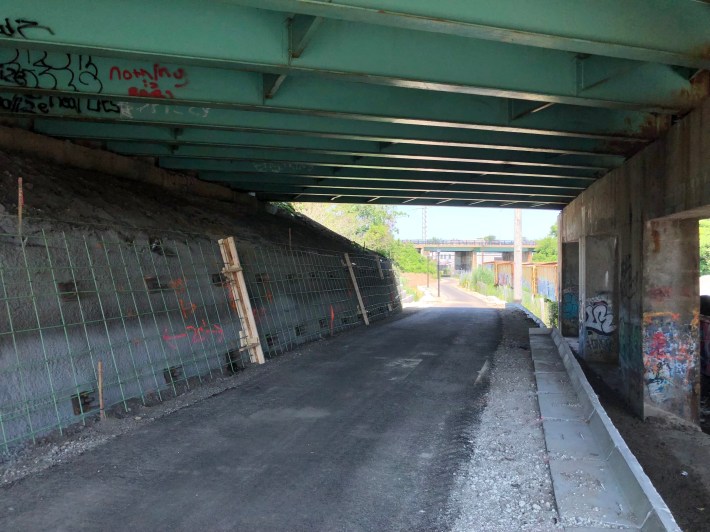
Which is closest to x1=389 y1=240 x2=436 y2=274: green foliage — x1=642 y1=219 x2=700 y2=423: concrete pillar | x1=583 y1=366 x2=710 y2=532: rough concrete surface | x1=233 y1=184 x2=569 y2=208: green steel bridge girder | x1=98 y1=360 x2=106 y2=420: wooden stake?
x1=233 y1=184 x2=569 y2=208: green steel bridge girder

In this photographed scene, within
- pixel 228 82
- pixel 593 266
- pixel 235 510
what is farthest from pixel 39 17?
pixel 593 266

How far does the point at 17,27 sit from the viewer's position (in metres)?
5.30

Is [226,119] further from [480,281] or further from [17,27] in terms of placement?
[480,281]

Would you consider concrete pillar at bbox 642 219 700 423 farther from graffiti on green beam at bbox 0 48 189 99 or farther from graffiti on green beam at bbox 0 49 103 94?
graffiti on green beam at bbox 0 49 103 94

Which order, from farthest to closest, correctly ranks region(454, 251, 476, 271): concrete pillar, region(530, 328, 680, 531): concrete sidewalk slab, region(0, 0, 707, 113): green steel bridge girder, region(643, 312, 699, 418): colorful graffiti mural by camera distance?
1. region(454, 251, 476, 271): concrete pillar
2. region(643, 312, 699, 418): colorful graffiti mural
3. region(0, 0, 707, 113): green steel bridge girder
4. region(530, 328, 680, 531): concrete sidewalk slab

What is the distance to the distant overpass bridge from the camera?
95562mm

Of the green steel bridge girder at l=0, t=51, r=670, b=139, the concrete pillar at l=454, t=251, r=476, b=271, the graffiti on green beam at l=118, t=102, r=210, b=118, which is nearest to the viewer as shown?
the green steel bridge girder at l=0, t=51, r=670, b=139

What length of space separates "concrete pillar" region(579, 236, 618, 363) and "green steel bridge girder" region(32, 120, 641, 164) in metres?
5.01

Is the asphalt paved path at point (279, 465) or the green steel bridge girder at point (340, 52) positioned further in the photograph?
the green steel bridge girder at point (340, 52)

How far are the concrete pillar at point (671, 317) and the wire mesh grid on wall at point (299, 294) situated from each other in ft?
25.1

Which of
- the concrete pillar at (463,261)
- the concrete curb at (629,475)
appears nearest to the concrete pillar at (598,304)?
the concrete curb at (629,475)

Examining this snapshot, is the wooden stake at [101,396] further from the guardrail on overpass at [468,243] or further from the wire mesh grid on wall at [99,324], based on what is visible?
the guardrail on overpass at [468,243]

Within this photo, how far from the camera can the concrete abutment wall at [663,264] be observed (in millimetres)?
8299

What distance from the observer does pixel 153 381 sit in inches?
289
